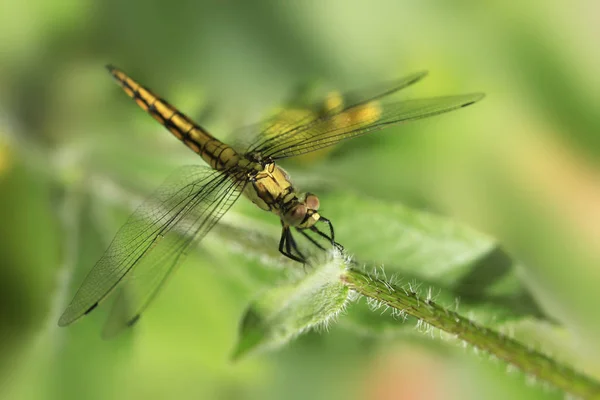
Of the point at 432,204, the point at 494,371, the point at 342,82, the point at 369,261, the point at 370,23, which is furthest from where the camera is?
the point at 370,23

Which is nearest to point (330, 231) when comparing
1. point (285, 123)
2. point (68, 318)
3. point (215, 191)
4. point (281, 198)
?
point (281, 198)

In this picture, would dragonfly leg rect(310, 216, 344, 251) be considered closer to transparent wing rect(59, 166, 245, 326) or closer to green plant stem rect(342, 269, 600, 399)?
transparent wing rect(59, 166, 245, 326)

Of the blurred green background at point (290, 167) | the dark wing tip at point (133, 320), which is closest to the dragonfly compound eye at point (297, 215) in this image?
the blurred green background at point (290, 167)

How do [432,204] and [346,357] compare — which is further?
[346,357]

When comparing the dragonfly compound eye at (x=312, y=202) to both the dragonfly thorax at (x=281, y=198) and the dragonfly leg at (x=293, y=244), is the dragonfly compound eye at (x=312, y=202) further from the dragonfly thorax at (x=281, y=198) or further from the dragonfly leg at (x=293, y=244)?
the dragonfly leg at (x=293, y=244)

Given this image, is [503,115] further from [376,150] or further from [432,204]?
[376,150]

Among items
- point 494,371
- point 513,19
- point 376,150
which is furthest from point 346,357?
point 513,19
